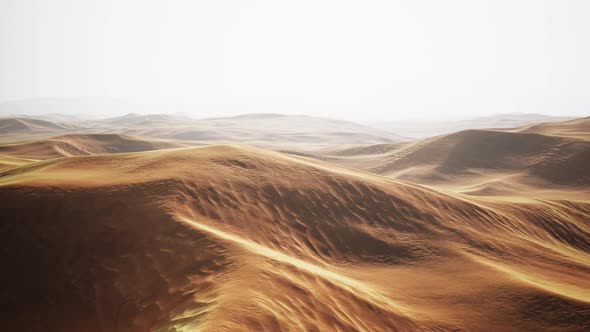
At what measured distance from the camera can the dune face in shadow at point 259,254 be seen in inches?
217

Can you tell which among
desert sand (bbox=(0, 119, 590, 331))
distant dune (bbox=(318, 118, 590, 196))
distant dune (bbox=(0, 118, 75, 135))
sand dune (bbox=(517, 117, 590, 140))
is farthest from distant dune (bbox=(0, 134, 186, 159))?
distant dune (bbox=(0, 118, 75, 135))

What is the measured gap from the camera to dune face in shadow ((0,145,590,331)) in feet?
18.1

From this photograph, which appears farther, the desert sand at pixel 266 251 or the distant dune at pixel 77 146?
the distant dune at pixel 77 146

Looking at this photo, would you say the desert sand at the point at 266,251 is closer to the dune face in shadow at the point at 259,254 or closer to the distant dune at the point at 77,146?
the dune face in shadow at the point at 259,254

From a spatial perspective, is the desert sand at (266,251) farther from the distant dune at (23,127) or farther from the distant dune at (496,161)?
the distant dune at (23,127)

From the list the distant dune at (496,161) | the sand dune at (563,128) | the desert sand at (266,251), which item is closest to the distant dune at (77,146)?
Answer: the distant dune at (496,161)

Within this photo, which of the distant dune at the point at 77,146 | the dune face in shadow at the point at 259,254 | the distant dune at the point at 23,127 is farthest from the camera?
the distant dune at the point at 23,127

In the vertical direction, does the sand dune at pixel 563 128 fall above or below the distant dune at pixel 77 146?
above

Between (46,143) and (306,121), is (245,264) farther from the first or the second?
(306,121)

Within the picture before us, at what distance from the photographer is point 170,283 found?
587 centimetres

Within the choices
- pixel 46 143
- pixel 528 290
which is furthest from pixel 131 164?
pixel 46 143

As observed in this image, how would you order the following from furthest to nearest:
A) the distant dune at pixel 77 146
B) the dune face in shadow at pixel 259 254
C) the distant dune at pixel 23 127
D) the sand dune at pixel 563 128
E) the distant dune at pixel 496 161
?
the distant dune at pixel 23 127 → the distant dune at pixel 77 146 → the sand dune at pixel 563 128 → the distant dune at pixel 496 161 → the dune face in shadow at pixel 259 254

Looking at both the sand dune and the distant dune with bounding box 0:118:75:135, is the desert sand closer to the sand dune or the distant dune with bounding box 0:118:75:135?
the sand dune

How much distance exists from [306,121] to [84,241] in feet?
482
